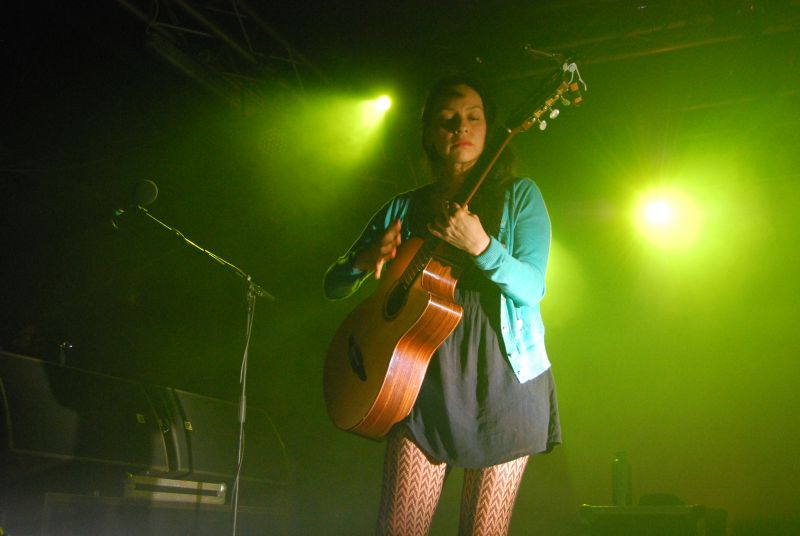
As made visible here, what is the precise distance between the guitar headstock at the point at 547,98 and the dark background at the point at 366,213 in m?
2.89

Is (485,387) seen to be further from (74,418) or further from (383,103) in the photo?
(383,103)

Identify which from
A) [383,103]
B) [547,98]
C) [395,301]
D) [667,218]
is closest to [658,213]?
[667,218]

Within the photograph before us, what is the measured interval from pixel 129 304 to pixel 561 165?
392 cm

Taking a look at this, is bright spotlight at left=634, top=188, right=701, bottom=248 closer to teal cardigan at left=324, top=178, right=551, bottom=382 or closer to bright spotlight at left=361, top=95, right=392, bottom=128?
bright spotlight at left=361, top=95, right=392, bottom=128

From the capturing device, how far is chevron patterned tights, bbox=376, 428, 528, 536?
1904mm

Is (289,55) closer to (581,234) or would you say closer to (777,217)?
(581,234)

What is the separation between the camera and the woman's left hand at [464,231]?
1813 mm

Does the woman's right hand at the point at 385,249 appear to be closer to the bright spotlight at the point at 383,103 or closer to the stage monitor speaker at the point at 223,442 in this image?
the stage monitor speaker at the point at 223,442

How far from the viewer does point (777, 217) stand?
5.84 metres

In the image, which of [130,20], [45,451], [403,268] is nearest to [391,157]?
[130,20]

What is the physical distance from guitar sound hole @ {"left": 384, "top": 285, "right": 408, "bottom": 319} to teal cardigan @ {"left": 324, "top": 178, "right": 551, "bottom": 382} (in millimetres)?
289

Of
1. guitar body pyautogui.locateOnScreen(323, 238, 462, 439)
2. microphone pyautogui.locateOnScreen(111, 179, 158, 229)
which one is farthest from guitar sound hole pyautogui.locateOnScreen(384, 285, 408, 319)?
microphone pyautogui.locateOnScreen(111, 179, 158, 229)

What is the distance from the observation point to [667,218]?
6.12 metres

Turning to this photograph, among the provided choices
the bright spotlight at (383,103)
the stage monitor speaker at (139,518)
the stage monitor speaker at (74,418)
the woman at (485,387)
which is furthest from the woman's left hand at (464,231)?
the bright spotlight at (383,103)
